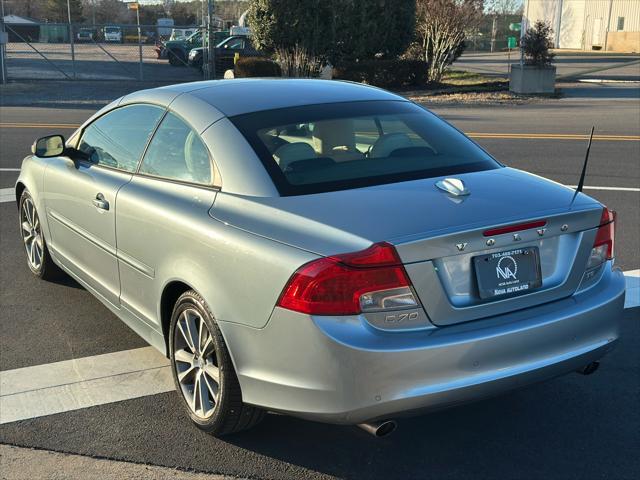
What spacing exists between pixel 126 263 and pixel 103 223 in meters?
0.39

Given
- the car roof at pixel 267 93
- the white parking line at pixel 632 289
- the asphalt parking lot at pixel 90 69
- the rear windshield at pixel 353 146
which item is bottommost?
the asphalt parking lot at pixel 90 69

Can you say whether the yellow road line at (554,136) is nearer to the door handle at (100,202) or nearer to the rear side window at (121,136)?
the rear side window at (121,136)

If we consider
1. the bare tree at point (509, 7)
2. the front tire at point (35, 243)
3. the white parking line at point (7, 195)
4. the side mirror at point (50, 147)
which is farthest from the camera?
the bare tree at point (509, 7)

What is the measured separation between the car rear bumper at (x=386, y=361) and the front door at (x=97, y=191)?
4.81 ft

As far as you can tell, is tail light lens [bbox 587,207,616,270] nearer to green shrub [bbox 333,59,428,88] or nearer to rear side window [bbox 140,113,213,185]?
rear side window [bbox 140,113,213,185]

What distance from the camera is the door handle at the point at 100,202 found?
176 inches

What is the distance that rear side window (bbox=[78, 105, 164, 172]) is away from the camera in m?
4.50

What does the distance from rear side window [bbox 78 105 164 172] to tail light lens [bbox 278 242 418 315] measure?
1.85 m

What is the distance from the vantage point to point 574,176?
10133mm

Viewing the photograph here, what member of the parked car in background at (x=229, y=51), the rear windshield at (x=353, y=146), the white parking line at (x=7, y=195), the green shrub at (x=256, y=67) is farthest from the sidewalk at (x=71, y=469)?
the parked car in background at (x=229, y=51)

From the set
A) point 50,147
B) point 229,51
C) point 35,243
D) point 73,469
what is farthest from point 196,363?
point 229,51

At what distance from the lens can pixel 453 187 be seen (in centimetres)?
348

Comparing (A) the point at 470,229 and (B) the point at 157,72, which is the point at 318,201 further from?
(B) the point at 157,72

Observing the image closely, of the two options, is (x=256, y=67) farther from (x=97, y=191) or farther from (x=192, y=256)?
(x=192, y=256)
